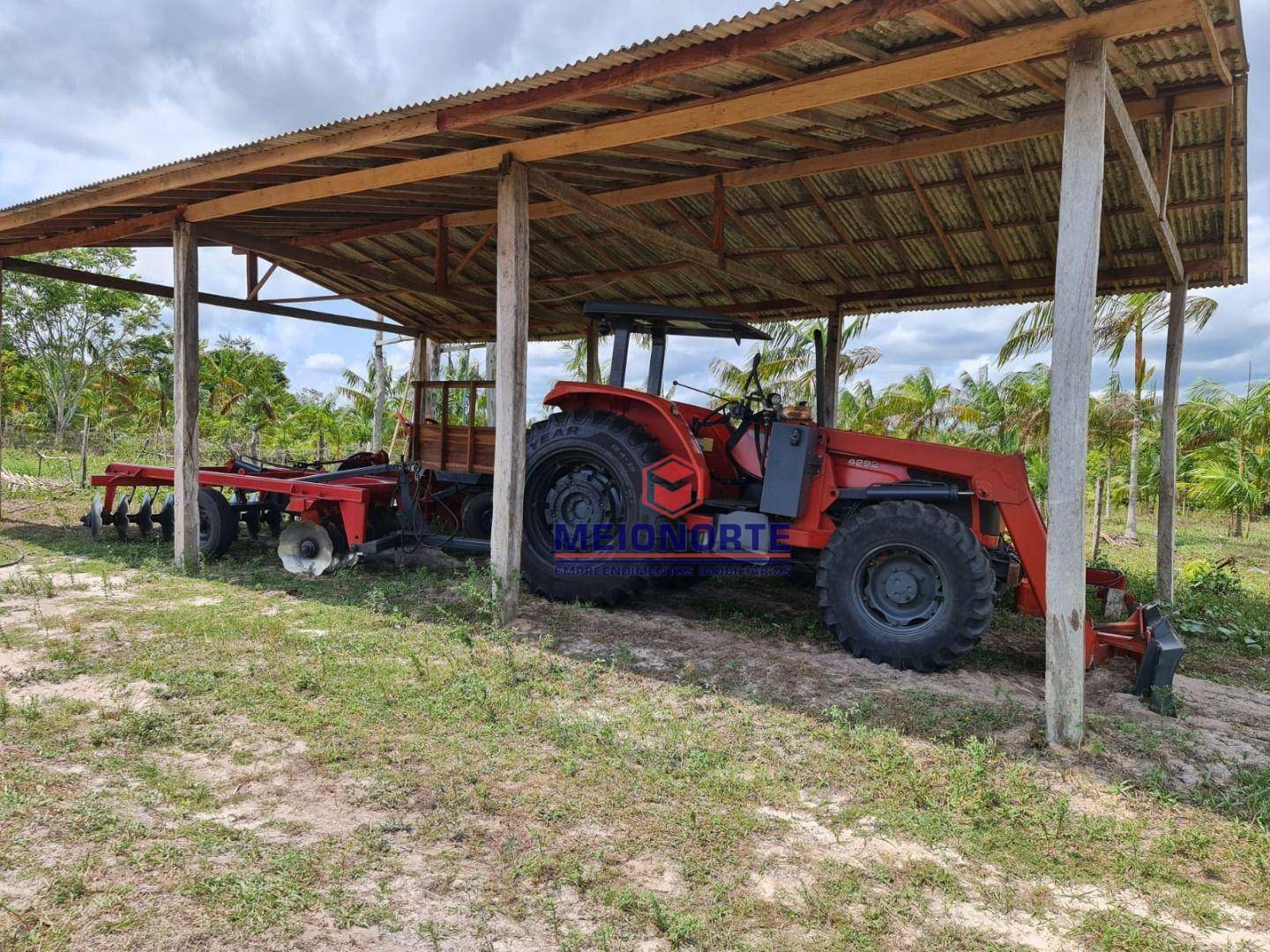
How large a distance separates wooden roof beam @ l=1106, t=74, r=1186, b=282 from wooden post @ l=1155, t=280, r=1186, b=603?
3.20 feet

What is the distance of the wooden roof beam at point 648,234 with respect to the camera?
586cm

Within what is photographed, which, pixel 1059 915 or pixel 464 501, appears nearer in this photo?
pixel 1059 915

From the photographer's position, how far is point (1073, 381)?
3.69 m

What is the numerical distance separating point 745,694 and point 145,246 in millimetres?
8416

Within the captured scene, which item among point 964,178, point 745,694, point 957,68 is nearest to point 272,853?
point 745,694

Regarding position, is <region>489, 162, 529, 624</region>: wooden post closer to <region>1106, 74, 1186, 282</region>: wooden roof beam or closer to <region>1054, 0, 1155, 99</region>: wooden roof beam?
<region>1054, 0, 1155, 99</region>: wooden roof beam

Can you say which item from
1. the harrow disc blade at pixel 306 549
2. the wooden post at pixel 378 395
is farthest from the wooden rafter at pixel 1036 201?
the wooden post at pixel 378 395

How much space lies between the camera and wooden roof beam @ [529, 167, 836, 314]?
5855 mm

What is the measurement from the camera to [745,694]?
424 centimetres

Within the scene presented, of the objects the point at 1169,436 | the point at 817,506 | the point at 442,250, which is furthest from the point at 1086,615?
the point at 442,250

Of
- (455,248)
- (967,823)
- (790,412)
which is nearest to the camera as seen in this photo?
(967,823)

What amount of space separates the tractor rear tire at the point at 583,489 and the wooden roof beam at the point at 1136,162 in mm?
3341

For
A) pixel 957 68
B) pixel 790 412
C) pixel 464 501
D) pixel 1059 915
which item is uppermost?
pixel 957 68

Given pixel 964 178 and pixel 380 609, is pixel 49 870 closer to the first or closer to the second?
pixel 380 609
